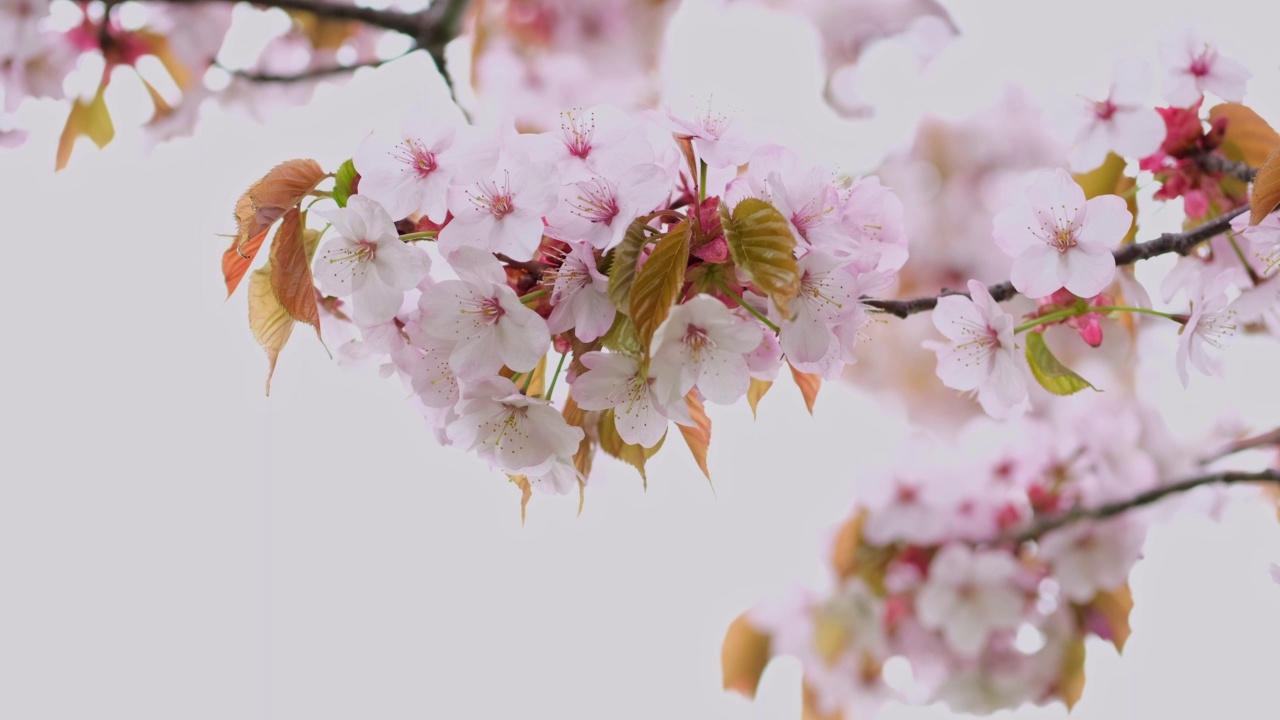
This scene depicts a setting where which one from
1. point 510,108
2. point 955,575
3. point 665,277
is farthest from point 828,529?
→ point 665,277

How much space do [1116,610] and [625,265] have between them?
3.62ft

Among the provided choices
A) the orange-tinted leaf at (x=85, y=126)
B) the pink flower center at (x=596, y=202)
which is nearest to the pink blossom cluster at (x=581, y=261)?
the pink flower center at (x=596, y=202)

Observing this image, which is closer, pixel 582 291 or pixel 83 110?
pixel 582 291

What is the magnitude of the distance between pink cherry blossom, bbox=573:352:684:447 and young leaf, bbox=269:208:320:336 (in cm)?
14

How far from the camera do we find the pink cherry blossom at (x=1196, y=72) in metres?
0.67

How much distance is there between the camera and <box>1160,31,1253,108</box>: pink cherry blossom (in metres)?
0.67

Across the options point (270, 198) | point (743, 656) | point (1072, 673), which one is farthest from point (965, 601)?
point (270, 198)

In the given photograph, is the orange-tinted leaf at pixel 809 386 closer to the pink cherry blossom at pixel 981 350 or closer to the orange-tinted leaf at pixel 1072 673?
the pink cherry blossom at pixel 981 350

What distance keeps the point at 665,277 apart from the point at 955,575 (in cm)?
102

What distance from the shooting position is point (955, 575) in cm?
130

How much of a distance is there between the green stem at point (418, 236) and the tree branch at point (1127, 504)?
0.69m

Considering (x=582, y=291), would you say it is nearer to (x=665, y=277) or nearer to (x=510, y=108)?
(x=665, y=277)

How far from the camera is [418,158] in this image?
1.54ft

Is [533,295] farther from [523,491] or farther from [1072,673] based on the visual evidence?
[1072,673]
